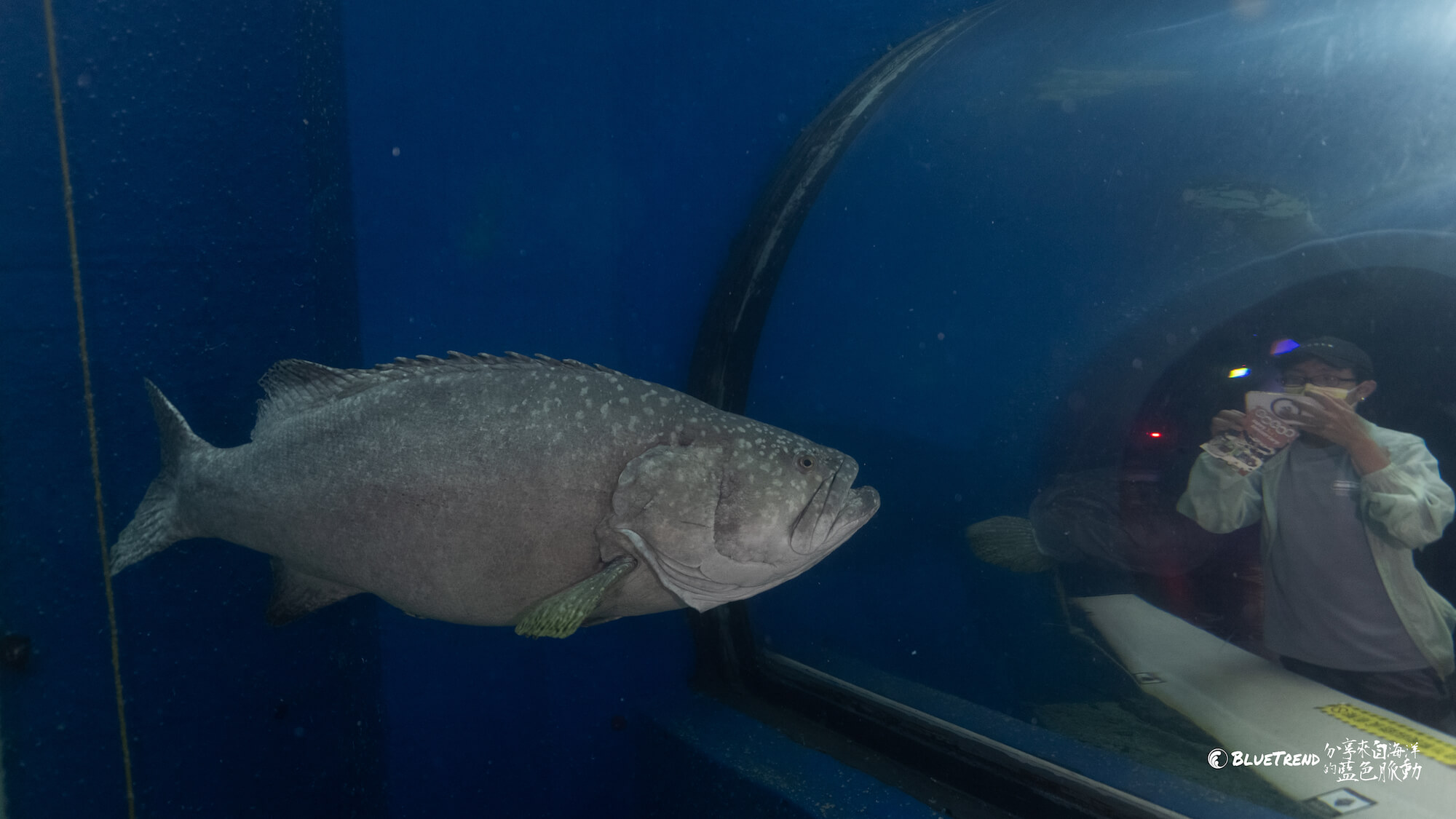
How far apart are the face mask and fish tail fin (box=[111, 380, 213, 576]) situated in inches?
141

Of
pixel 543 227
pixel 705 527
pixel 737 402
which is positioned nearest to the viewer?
pixel 705 527

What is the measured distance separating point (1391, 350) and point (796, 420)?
233 cm

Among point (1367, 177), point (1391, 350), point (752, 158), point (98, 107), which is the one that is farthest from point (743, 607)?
point (98, 107)

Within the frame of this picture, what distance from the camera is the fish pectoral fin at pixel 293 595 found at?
260 centimetres

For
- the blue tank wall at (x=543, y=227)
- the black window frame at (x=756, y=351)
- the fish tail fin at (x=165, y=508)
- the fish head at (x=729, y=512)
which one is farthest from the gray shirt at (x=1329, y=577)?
the fish tail fin at (x=165, y=508)

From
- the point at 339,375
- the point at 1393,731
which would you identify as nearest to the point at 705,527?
the point at 339,375

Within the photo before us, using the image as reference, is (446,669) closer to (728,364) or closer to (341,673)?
(341,673)

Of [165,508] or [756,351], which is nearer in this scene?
[165,508]

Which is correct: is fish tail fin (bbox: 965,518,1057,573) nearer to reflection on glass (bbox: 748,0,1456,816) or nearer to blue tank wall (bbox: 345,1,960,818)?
reflection on glass (bbox: 748,0,1456,816)

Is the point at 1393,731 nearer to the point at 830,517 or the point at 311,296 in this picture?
the point at 830,517

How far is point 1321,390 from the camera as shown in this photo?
7.22ft

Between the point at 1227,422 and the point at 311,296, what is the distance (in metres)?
3.97

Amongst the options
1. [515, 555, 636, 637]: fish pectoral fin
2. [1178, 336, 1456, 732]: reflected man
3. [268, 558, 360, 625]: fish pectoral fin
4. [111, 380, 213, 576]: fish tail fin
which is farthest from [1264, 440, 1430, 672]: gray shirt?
[111, 380, 213, 576]: fish tail fin

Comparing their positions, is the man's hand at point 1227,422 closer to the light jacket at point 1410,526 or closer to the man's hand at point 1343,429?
the man's hand at point 1343,429
